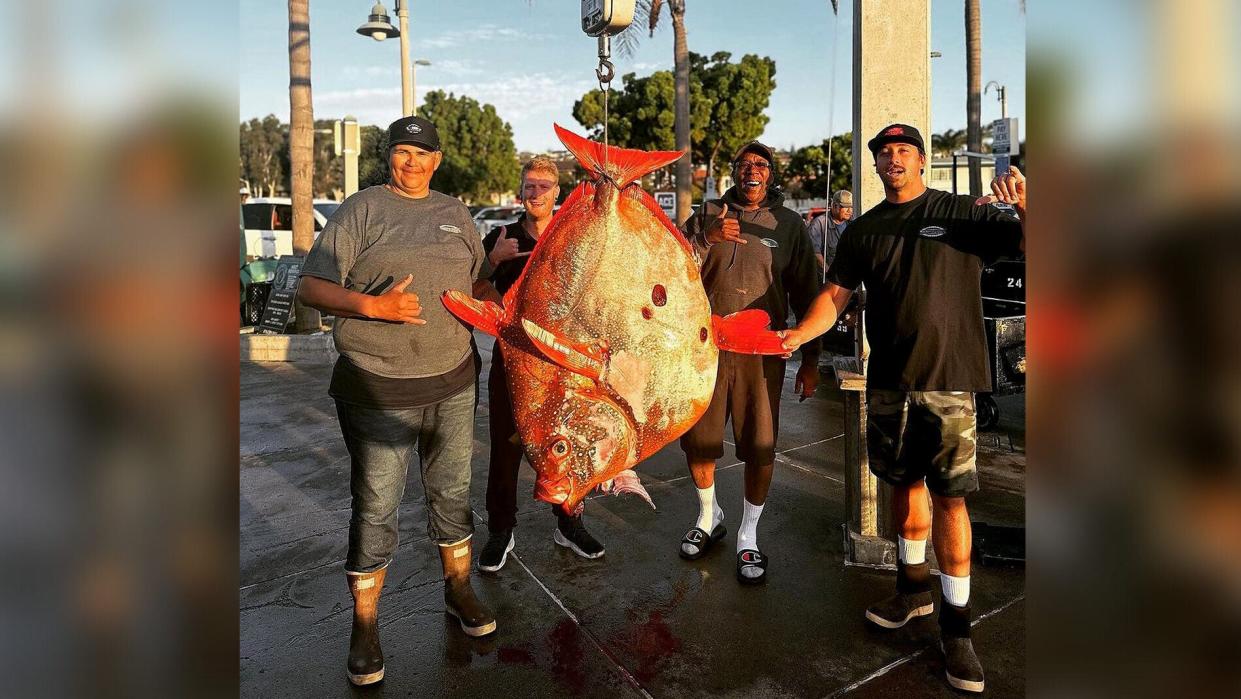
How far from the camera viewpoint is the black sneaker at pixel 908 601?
3.09 metres

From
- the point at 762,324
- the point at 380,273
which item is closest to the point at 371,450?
the point at 380,273

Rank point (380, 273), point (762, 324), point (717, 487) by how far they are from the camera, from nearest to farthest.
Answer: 1. point (762, 324)
2. point (380, 273)
3. point (717, 487)

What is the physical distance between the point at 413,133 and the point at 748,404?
2052 mm

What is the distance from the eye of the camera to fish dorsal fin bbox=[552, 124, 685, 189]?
2395 millimetres

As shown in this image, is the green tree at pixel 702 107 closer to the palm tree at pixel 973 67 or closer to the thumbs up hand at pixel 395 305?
the palm tree at pixel 973 67

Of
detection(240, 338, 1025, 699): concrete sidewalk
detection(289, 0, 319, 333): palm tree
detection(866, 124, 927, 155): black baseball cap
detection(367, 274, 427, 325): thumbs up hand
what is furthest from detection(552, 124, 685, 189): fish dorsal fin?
detection(289, 0, 319, 333): palm tree

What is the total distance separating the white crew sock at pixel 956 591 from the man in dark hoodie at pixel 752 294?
0.92 metres

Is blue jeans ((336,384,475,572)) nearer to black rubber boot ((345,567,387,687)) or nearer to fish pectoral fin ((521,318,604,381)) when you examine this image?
black rubber boot ((345,567,387,687))

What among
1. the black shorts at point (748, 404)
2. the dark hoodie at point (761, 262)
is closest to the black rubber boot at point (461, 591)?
the black shorts at point (748, 404)

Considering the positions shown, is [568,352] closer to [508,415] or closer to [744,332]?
[744,332]

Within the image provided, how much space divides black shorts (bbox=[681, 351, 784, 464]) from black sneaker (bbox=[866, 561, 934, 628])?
0.85 m
